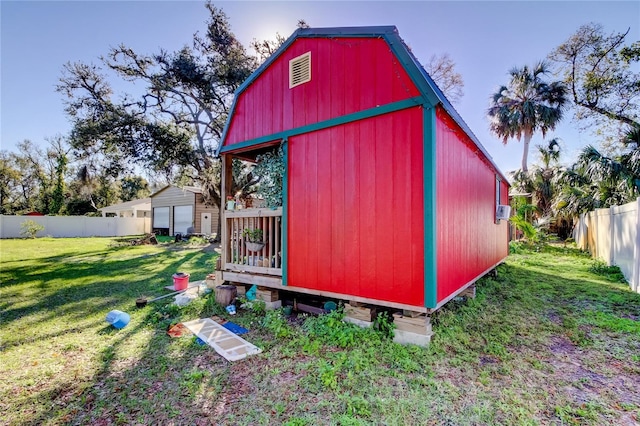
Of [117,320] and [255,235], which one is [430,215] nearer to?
[255,235]

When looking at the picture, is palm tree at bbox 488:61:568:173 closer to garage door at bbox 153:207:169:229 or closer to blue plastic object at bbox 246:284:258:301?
blue plastic object at bbox 246:284:258:301

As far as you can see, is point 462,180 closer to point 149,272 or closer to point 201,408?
point 201,408

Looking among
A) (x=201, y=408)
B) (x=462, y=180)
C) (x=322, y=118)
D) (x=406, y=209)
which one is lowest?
(x=201, y=408)

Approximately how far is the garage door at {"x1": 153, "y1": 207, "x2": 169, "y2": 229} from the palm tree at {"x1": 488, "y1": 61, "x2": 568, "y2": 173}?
23.9 metres

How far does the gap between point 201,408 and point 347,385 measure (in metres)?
1.25

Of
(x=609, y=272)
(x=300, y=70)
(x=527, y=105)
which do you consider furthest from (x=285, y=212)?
(x=527, y=105)

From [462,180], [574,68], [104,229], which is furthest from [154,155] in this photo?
[574,68]

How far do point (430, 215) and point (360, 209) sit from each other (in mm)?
884

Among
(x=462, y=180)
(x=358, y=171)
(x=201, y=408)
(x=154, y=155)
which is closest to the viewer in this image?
(x=201, y=408)

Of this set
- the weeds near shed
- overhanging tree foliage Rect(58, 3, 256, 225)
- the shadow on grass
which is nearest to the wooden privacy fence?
the weeds near shed

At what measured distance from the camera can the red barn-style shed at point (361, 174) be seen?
330cm

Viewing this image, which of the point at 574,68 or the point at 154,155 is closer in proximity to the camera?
the point at 574,68

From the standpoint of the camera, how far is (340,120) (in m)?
3.92

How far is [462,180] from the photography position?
455 centimetres
